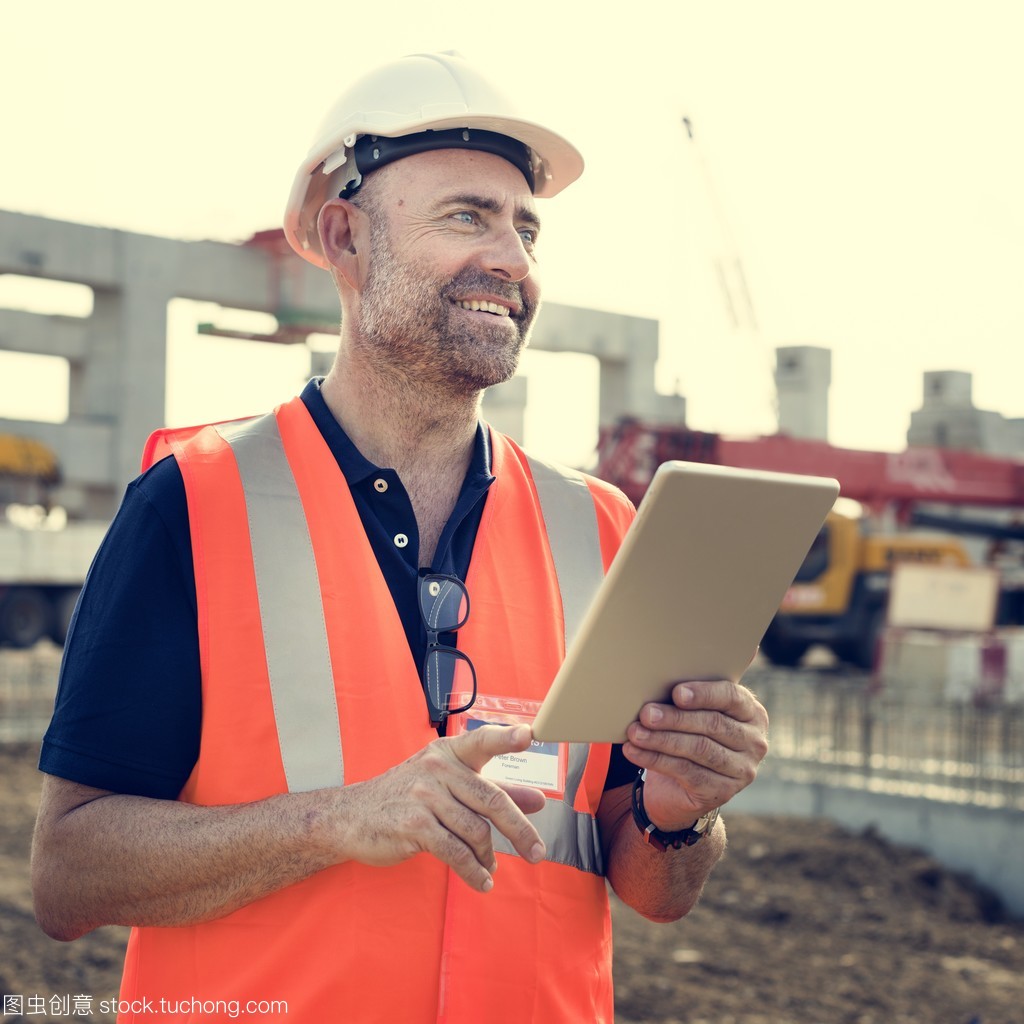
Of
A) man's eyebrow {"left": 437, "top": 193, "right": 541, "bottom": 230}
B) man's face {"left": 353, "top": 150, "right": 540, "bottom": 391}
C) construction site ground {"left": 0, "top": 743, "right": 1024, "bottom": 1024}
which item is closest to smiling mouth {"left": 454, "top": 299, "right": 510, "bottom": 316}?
man's face {"left": 353, "top": 150, "right": 540, "bottom": 391}

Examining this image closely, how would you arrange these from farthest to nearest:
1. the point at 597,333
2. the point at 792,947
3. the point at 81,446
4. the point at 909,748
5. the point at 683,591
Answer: the point at 597,333 < the point at 81,446 < the point at 909,748 < the point at 792,947 < the point at 683,591

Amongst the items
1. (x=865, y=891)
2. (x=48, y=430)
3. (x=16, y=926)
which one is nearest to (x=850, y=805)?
(x=865, y=891)

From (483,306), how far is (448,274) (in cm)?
8

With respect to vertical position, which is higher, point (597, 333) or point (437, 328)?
point (597, 333)

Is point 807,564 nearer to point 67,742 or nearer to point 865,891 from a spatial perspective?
point 865,891

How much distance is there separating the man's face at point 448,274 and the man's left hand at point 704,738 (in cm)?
66

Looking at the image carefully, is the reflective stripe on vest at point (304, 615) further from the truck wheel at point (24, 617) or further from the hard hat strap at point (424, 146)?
the truck wheel at point (24, 617)

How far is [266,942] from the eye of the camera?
1.85 m

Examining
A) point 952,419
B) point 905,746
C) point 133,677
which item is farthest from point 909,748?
point 952,419

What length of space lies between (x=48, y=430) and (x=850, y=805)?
50.0 ft

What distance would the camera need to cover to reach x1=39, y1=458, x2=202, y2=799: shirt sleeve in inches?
73.2

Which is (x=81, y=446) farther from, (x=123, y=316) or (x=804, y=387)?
(x=804, y=387)

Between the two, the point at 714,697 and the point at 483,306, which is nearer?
the point at 714,697

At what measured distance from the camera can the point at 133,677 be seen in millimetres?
1865
